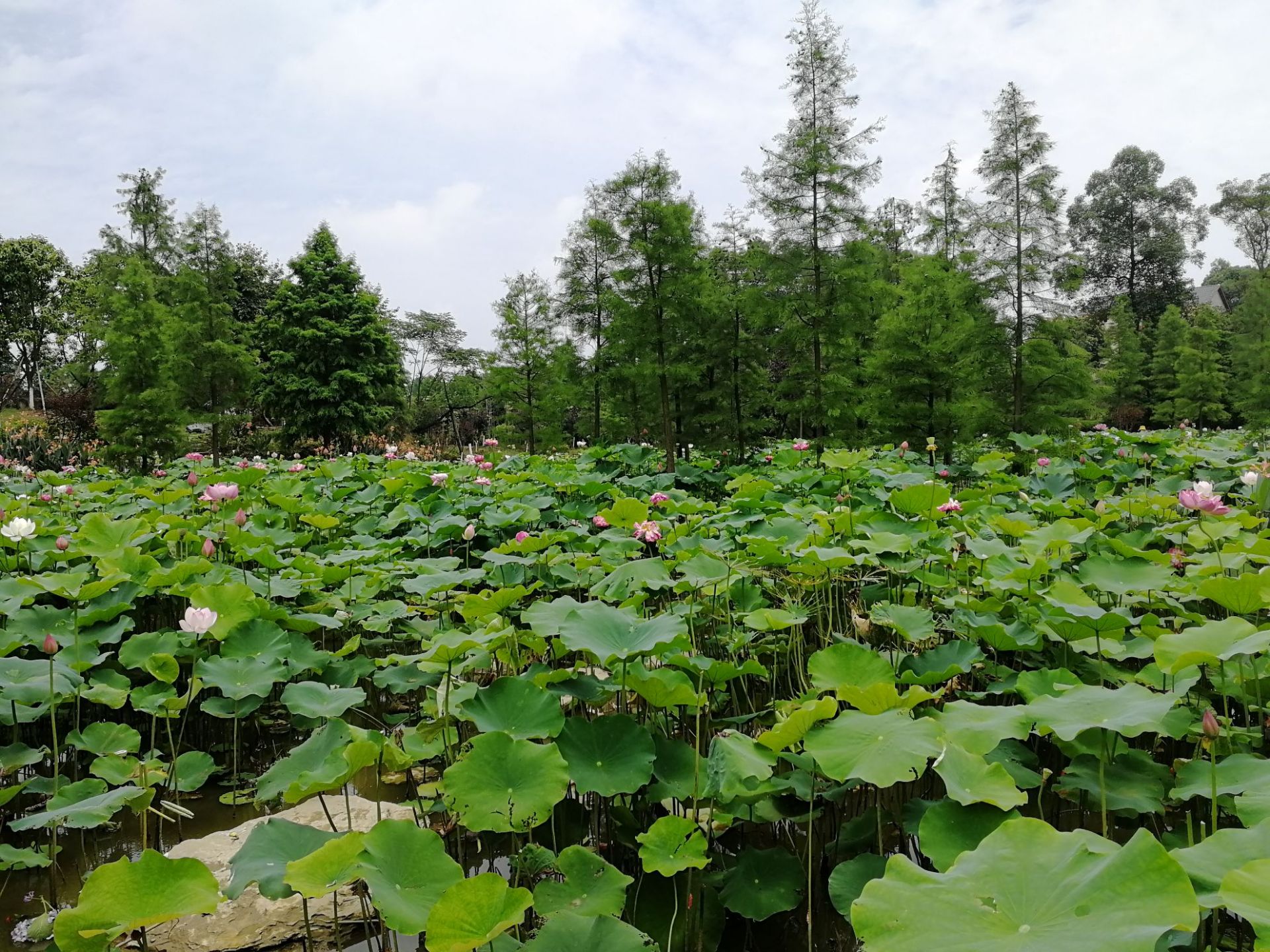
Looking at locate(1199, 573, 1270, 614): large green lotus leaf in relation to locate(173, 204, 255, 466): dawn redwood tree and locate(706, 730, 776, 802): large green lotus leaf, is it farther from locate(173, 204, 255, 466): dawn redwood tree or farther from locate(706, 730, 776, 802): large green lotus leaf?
locate(173, 204, 255, 466): dawn redwood tree

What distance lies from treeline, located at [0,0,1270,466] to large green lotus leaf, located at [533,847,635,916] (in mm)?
6923

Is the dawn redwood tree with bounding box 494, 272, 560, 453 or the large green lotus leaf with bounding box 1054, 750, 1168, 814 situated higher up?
the dawn redwood tree with bounding box 494, 272, 560, 453

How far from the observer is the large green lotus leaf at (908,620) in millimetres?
1933

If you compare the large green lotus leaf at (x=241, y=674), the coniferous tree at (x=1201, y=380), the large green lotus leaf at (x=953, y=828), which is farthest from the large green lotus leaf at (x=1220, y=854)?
the coniferous tree at (x=1201, y=380)

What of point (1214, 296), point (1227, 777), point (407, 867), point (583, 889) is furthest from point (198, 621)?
point (1214, 296)

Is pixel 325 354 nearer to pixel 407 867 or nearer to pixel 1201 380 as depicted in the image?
pixel 407 867

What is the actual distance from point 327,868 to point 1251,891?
3.82 ft

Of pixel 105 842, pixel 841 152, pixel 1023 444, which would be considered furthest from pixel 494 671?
pixel 841 152

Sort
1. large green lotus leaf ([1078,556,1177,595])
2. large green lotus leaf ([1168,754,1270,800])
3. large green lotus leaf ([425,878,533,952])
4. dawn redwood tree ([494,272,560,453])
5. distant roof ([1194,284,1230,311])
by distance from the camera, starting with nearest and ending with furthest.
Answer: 1. large green lotus leaf ([425,878,533,952])
2. large green lotus leaf ([1168,754,1270,800])
3. large green lotus leaf ([1078,556,1177,595])
4. dawn redwood tree ([494,272,560,453])
5. distant roof ([1194,284,1230,311])

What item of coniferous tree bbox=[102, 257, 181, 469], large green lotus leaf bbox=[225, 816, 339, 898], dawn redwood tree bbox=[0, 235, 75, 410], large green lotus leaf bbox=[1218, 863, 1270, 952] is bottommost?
large green lotus leaf bbox=[225, 816, 339, 898]

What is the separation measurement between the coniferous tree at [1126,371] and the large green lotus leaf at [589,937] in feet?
76.0

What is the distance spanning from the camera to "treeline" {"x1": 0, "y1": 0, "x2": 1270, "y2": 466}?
27.8 ft

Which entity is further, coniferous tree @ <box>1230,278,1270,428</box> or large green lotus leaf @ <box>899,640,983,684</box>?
coniferous tree @ <box>1230,278,1270,428</box>

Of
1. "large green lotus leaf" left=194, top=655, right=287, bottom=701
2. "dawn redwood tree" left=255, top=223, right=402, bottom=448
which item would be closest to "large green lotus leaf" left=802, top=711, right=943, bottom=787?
"large green lotus leaf" left=194, top=655, right=287, bottom=701
